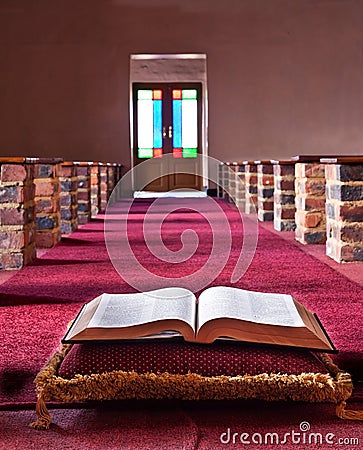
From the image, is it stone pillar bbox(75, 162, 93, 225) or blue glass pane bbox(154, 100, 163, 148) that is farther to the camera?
blue glass pane bbox(154, 100, 163, 148)

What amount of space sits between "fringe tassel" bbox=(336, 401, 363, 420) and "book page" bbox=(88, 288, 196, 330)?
14.9 inches

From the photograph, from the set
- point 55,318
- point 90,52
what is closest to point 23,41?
point 90,52

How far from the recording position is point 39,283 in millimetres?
3553

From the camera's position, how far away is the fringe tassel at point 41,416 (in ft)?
5.30

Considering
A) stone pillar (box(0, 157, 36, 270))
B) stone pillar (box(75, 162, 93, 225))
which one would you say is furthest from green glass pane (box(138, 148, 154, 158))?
stone pillar (box(0, 157, 36, 270))

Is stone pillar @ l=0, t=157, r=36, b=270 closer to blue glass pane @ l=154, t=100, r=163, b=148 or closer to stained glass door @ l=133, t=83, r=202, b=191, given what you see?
stained glass door @ l=133, t=83, r=202, b=191

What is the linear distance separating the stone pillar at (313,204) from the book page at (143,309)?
303cm

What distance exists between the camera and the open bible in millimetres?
1777

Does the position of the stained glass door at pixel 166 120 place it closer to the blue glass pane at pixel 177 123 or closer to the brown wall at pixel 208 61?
the blue glass pane at pixel 177 123

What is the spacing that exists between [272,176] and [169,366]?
18.5 feet

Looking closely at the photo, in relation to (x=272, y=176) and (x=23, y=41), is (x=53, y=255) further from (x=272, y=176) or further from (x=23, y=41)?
(x=23, y=41)

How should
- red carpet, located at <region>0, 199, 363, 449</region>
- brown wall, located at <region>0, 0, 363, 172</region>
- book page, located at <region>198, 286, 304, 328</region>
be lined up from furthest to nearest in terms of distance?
brown wall, located at <region>0, 0, 363, 172</region> < book page, located at <region>198, 286, 304, 328</region> < red carpet, located at <region>0, 199, 363, 449</region>

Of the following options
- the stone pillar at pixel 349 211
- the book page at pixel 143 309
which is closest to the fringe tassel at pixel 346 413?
the book page at pixel 143 309

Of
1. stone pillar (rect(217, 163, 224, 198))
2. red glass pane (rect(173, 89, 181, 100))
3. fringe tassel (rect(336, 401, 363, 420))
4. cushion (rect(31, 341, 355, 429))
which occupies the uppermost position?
red glass pane (rect(173, 89, 181, 100))
